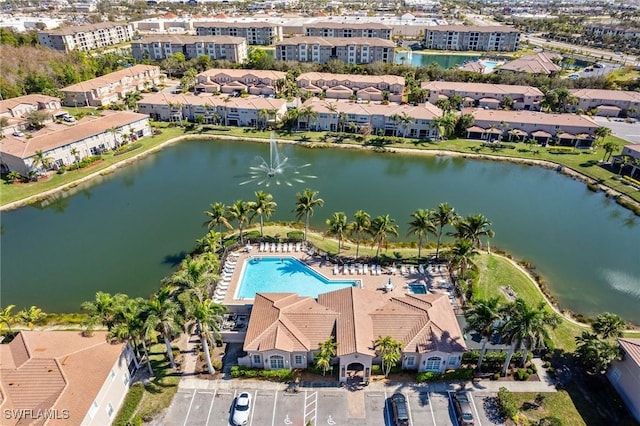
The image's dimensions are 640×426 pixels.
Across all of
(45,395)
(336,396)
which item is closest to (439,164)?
(336,396)

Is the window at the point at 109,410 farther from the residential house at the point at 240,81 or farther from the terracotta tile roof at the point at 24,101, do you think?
the residential house at the point at 240,81

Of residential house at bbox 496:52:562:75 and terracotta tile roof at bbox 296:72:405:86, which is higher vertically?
residential house at bbox 496:52:562:75

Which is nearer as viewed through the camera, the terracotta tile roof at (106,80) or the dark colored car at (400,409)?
the dark colored car at (400,409)

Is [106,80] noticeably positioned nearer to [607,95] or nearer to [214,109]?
[214,109]

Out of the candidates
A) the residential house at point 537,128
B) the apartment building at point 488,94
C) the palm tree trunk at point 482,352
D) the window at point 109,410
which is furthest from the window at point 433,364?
the apartment building at point 488,94

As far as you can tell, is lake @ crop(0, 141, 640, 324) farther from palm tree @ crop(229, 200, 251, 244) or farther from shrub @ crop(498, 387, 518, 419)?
shrub @ crop(498, 387, 518, 419)

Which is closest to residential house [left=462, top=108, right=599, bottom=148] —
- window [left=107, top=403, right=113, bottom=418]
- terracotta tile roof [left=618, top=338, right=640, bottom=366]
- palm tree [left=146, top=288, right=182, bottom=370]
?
terracotta tile roof [left=618, top=338, right=640, bottom=366]

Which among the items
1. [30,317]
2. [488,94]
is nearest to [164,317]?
[30,317]
